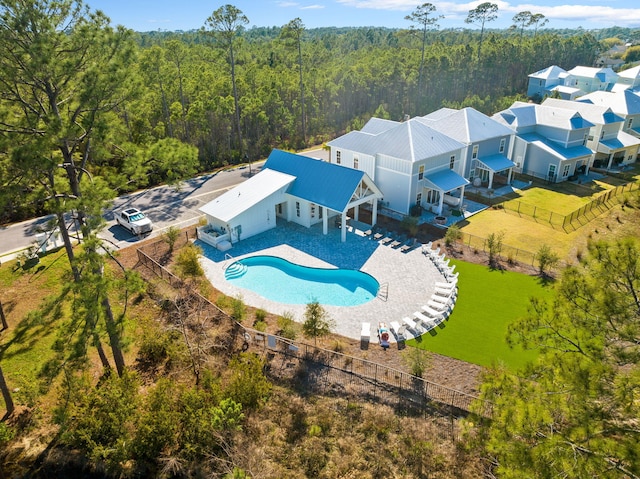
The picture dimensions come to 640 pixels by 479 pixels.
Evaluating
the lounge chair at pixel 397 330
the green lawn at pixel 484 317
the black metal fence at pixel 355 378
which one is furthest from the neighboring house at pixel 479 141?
the black metal fence at pixel 355 378

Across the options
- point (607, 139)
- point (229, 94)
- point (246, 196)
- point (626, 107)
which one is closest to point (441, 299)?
point (246, 196)

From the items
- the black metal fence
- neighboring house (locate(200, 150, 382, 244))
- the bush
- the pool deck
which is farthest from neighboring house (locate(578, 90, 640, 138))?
the bush

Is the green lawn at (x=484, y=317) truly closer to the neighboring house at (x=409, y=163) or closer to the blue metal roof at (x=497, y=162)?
the neighboring house at (x=409, y=163)

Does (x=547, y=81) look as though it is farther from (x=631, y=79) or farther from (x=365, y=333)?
(x=365, y=333)

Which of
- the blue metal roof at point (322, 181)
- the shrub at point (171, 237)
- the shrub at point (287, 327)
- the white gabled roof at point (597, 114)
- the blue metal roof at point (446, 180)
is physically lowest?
the shrub at point (287, 327)

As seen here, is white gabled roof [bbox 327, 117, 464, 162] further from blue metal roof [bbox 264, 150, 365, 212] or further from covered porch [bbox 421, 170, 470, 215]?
blue metal roof [bbox 264, 150, 365, 212]

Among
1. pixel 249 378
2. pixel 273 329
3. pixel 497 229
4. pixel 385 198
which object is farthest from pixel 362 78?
pixel 249 378
